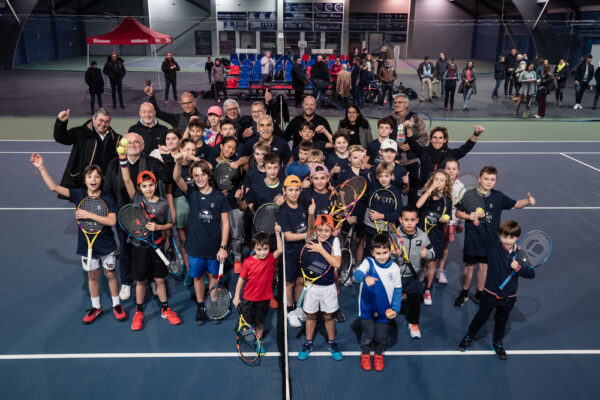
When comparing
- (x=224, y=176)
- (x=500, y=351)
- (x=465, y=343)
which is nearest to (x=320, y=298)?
A: (x=465, y=343)

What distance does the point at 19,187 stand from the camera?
10312 mm

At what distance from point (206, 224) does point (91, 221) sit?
1.29m

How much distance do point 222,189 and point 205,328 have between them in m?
1.87

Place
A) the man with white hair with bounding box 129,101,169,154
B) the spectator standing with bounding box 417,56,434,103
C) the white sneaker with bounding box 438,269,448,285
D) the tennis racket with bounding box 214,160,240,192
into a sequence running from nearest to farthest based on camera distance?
the tennis racket with bounding box 214,160,240,192, the white sneaker with bounding box 438,269,448,285, the man with white hair with bounding box 129,101,169,154, the spectator standing with bounding box 417,56,434,103

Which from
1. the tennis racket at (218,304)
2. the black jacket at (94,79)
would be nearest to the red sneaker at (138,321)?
the tennis racket at (218,304)

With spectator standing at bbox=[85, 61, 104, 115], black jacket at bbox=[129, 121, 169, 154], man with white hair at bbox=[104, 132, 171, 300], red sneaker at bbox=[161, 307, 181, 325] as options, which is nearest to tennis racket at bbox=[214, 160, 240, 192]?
man with white hair at bbox=[104, 132, 171, 300]

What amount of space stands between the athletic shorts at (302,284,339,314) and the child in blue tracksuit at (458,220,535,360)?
1.61 meters

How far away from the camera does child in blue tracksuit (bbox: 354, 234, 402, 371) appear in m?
4.88

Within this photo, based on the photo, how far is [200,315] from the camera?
5781 millimetres

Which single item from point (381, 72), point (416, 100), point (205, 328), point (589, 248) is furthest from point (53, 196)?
point (416, 100)

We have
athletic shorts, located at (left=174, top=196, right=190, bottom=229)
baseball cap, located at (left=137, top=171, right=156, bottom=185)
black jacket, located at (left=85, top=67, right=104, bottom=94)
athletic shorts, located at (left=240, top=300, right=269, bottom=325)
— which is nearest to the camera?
athletic shorts, located at (left=240, top=300, right=269, bottom=325)

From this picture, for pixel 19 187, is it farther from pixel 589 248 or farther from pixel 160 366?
pixel 589 248

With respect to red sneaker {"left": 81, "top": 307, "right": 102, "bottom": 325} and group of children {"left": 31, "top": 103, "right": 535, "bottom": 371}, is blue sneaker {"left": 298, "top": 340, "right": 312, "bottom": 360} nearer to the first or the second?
group of children {"left": 31, "top": 103, "right": 535, "bottom": 371}

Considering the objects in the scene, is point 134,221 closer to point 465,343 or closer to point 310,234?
point 310,234
